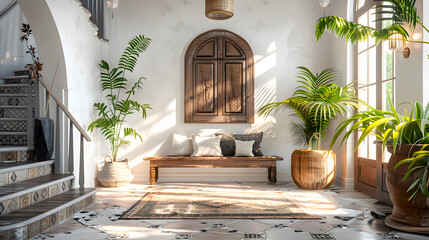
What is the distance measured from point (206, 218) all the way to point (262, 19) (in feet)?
14.0

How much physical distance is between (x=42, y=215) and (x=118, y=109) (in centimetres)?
326

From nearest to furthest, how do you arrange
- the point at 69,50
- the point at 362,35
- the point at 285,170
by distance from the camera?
the point at 362,35, the point at 69,50, the point at 285,170

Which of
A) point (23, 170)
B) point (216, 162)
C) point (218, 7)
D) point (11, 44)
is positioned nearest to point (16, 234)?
point (23, 170)

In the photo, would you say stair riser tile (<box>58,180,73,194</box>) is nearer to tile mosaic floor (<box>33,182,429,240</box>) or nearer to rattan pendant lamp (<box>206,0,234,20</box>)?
tile mosaic floor (<box>33,182,429,240</box>)

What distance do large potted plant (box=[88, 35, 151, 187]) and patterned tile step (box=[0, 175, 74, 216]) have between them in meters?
1.42

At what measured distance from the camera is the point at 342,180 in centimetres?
608

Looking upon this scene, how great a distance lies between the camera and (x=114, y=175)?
5973mm

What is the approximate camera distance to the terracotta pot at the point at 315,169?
5.57 m

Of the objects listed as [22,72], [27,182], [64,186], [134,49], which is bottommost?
[64,186]

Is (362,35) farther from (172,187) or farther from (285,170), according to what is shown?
Result: (172,187)

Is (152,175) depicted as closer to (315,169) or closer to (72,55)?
(72,55)

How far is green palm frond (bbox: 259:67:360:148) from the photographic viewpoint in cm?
532

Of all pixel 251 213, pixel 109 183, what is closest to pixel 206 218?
pixel 251 213

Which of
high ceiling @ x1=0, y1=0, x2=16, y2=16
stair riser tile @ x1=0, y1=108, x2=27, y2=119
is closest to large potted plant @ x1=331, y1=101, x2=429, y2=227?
stair riser tile @ x1=0, y1=108, x2=27, y2=119
